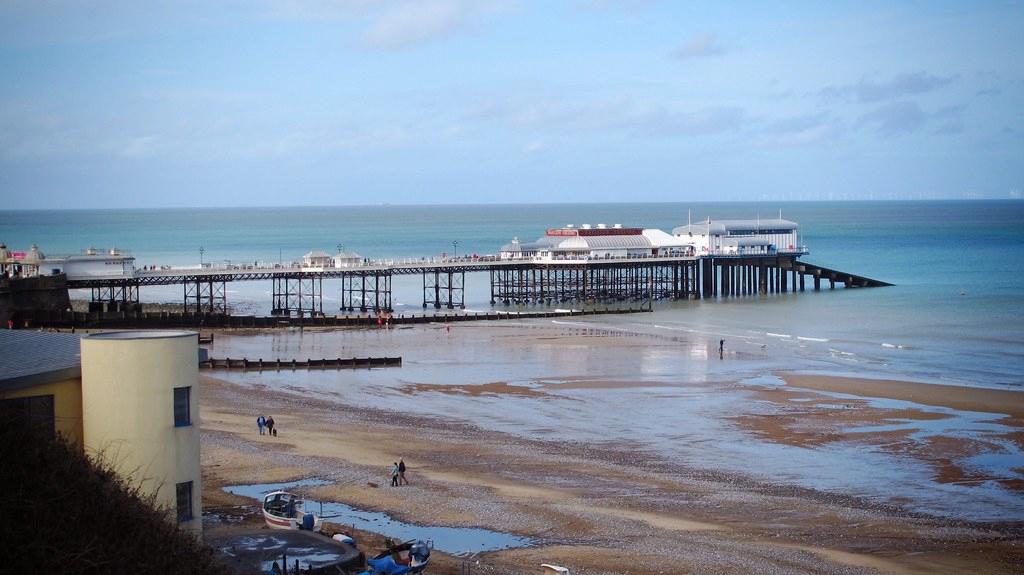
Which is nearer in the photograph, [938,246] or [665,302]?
[665,302]

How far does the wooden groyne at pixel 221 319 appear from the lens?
51.5 meters

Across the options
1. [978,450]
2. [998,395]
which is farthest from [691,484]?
[998,395]

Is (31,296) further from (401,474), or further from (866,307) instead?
(866,307)

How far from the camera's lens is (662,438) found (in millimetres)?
30984

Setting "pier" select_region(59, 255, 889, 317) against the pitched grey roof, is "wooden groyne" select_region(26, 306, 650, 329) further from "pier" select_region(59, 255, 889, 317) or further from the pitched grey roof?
the pitched grey roof

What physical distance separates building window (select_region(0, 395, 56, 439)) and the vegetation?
0.25m

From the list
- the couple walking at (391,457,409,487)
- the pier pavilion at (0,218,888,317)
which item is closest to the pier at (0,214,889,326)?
the pier pavilion at (0,218,888,317)

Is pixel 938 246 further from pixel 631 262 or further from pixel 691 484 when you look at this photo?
pixel 691 484

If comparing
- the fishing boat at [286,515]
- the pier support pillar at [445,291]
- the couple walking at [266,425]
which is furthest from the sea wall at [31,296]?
the fishing boat at [286,515]

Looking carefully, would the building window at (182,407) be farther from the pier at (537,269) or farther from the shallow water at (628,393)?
the pier at (537,269)

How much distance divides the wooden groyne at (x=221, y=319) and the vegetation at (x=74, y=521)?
126ft

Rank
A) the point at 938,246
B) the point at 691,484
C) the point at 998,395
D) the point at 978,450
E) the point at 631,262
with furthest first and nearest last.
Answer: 1. the point at 938,246
2. the point at 631,262
3. the point at 998,395
4. the point at 978,450
5. the point at 691,484

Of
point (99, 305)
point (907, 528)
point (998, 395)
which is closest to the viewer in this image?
point (907, 528)

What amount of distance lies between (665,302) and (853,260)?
51976mm
